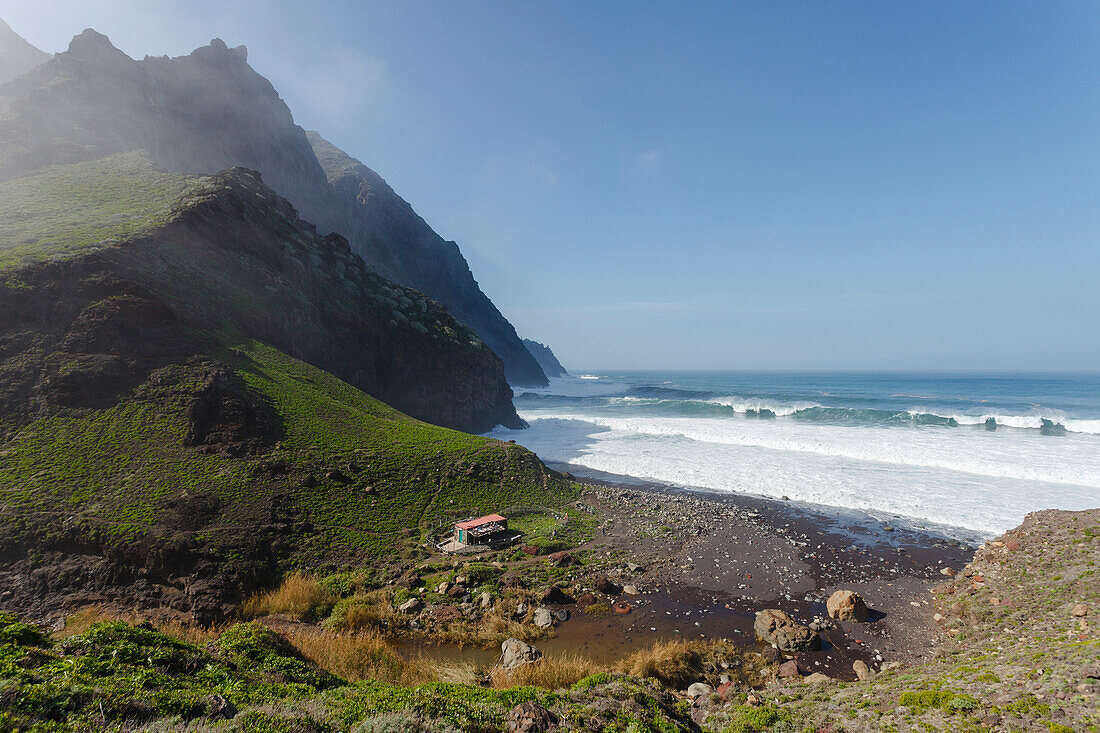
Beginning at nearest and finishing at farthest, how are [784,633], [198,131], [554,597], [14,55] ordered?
[784,633] < [554,597] < [198,131] < [14,55]

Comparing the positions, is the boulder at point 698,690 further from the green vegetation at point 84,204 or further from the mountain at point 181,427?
the green vegetation at point 84,204

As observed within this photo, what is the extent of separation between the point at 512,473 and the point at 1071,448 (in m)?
52.1

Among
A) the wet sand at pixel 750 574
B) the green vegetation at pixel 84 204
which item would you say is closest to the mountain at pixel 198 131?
the green vegetation at pixel 84 204

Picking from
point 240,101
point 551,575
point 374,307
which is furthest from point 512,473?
point 240,101

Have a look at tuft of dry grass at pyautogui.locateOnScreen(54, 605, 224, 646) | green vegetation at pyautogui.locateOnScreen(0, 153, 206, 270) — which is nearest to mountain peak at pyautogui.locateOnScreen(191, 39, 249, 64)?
green vegetation at pyautogui.locateOnScreen(0, 153, 206, 270)

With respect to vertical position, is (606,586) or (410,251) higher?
(410,251)

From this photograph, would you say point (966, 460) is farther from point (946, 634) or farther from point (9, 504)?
point (9, 504)

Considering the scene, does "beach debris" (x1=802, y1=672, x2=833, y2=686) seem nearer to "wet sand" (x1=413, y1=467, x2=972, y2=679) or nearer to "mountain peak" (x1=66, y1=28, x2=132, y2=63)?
"wet sand" (x1=413, y1=467, x2=972, y2=679)

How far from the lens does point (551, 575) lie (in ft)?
54.4

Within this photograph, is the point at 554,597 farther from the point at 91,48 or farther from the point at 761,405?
the point at 91,48

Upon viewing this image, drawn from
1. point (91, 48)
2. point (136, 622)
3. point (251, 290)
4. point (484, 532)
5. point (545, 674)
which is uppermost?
point (91, 48)

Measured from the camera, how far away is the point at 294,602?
44.8ft

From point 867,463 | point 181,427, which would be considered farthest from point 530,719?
point 867,463

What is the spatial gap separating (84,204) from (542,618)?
168 ft
